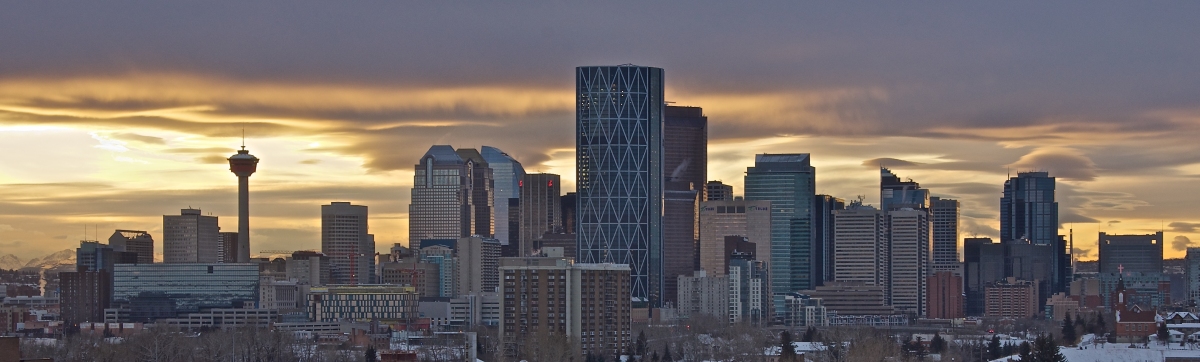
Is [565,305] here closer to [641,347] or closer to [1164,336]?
[641,347]

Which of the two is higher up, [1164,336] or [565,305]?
[565,305]

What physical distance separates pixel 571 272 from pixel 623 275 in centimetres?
742

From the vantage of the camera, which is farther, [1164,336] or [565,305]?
[565,305]

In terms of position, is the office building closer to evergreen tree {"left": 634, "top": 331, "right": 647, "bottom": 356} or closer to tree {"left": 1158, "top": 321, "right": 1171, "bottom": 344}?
evergreen tree {"left": 634, "top": 331, "right": 647, "bottom": 356}

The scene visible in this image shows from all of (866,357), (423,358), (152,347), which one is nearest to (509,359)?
(423,358)

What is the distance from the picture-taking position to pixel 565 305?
148125 mm

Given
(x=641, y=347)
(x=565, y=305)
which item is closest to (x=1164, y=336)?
(x=641, y=347)

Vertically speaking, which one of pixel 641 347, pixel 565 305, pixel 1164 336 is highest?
pixel 565 305

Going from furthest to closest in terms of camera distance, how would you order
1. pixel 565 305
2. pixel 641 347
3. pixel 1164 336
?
pixel 565 305, pixel 641 347, pixel 1164 336

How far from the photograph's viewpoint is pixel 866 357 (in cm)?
10650

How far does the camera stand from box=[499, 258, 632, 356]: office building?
14600 centimetres

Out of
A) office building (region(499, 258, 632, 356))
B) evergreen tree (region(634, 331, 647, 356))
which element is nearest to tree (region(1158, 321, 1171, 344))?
Result: evergreen tree (region(634, 331, 647, 356))

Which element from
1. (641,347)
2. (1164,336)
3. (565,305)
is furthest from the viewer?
(565,305)

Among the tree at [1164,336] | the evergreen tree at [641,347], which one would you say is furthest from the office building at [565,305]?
the tree at [1164,336]
